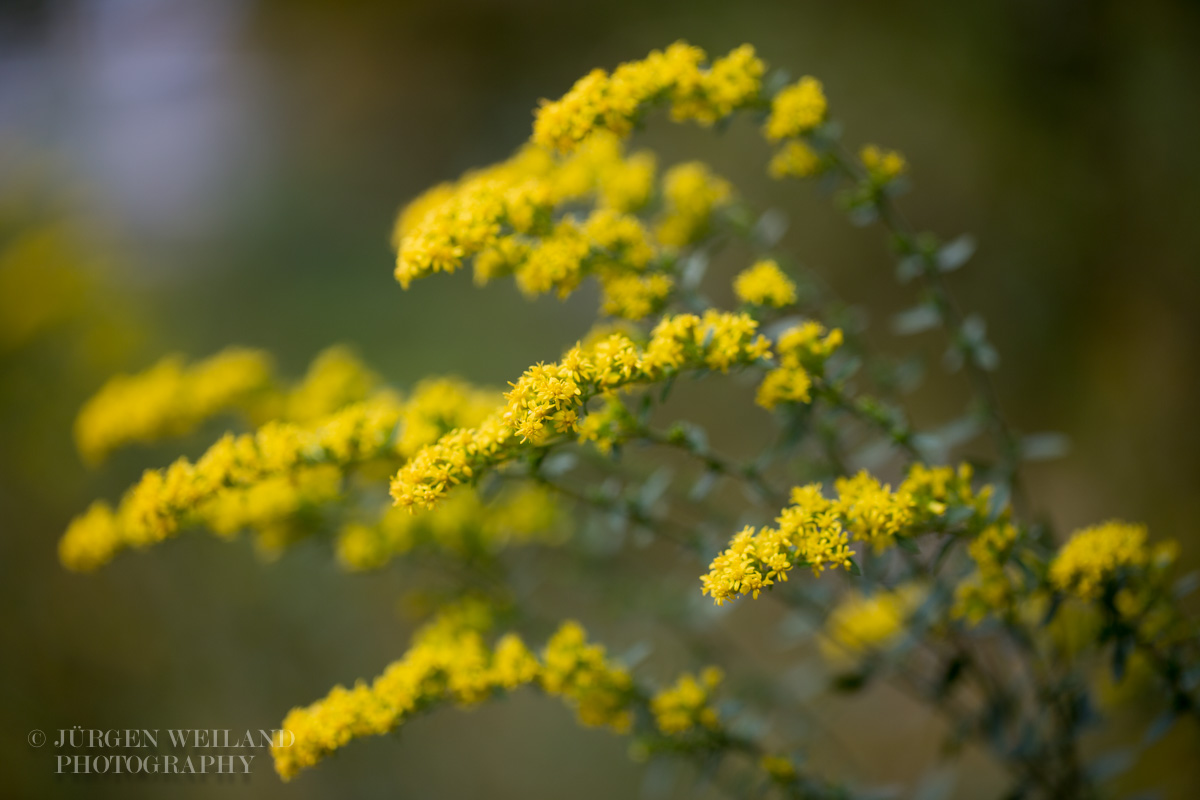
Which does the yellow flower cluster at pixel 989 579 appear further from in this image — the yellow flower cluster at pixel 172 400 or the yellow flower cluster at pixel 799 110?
the yellow flower cluster at pixel 172 400

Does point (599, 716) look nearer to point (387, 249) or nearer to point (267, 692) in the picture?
point (267, 692)

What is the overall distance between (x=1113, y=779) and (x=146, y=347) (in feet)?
10.3

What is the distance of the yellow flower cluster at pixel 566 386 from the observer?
0.86m

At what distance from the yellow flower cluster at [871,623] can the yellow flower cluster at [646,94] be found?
0.82 meters

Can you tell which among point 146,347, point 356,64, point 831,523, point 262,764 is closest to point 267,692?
point 262,764

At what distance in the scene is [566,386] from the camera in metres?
0.85

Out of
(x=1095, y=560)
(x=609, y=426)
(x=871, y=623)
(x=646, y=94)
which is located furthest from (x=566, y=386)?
(x=871, y=623)

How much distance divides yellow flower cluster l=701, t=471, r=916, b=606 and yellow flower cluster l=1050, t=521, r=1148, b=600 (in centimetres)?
21

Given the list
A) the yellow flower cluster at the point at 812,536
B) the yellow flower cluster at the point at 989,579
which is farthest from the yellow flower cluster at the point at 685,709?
the yellow flower cluster at the point at 989,579

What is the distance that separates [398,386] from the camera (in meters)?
1.34

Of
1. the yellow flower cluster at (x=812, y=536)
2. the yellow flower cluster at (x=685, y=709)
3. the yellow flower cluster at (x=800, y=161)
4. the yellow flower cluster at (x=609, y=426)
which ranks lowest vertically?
the yellow flower cluster at (x=685, y=709)

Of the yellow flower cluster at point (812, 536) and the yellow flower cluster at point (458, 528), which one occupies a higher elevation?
the yellow flower cluster at point (458, 528)

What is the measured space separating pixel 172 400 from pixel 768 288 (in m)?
1.07

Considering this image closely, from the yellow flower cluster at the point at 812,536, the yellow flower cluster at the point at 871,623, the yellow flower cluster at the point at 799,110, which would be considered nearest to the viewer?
the yellow flower cluster at the point at 812,536
